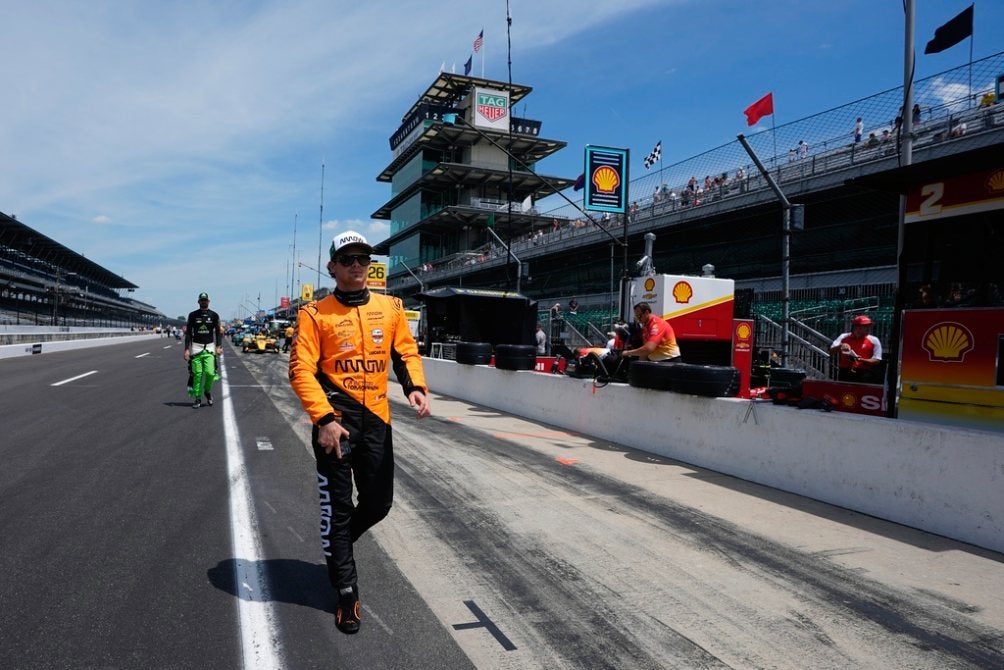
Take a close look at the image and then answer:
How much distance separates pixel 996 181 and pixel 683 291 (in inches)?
232

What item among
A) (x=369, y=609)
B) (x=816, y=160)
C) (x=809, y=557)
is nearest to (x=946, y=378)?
(x=809, y=557)

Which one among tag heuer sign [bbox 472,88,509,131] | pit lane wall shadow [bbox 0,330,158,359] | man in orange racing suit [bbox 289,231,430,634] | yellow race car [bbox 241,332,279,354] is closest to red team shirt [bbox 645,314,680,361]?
man in orange racing suit [bbox 289,231,430,634]

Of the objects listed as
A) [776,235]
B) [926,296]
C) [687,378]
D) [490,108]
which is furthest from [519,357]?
[490,108]

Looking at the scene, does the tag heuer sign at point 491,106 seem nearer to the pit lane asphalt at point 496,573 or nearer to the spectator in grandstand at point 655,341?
the spectator in grandstand at point 655,341

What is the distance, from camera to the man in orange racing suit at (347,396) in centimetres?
315

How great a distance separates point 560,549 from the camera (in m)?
4.34

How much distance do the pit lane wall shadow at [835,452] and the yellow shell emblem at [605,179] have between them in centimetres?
769

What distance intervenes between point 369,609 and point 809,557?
2.94 m

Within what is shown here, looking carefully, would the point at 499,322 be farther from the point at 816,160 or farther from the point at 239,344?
the point at 239,344

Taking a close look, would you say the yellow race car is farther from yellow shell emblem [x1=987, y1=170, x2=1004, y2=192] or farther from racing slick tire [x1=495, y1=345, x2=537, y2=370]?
yellow shell emblem [x1=987, y1=170, x2=1004, y2=192]

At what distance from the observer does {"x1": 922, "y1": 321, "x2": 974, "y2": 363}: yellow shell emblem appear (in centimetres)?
525

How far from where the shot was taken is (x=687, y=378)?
7.63 meters

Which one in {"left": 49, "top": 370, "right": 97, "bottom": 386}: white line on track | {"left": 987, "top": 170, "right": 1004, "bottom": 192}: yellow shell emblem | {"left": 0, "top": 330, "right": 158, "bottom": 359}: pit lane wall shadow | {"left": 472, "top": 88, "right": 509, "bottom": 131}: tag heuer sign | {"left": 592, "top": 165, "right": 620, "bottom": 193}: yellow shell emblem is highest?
{"left": 472, "top": 88, "right": 509, "bottom": 131}: tag heuer sign

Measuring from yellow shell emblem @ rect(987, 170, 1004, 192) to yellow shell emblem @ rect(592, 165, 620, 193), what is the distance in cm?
1095
